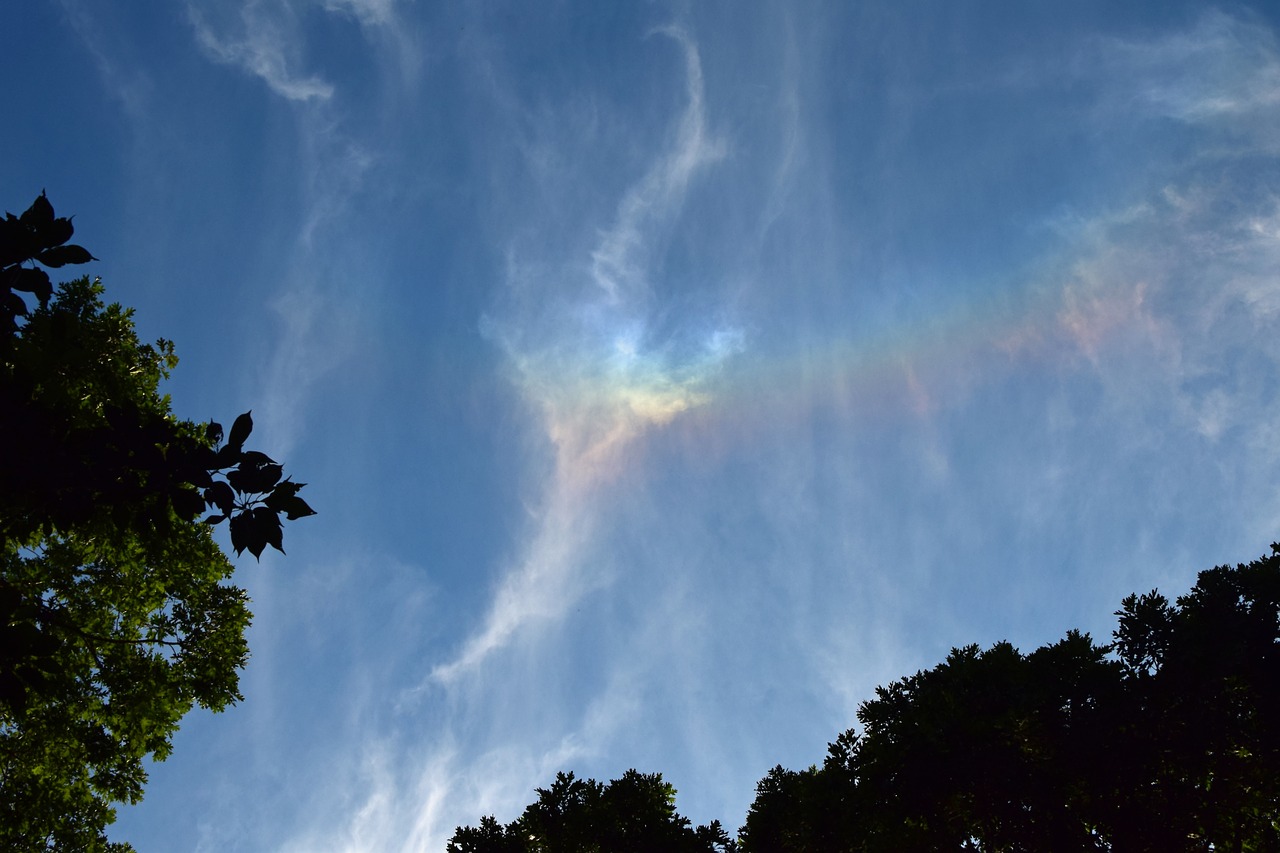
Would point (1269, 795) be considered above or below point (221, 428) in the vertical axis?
above

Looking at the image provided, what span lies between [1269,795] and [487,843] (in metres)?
20.9

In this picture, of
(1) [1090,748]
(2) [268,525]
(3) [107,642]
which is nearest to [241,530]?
(2) [268,525]

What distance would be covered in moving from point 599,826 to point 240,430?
69.5ft

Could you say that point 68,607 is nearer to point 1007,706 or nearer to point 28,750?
point 28,750

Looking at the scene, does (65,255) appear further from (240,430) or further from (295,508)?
(295,508)

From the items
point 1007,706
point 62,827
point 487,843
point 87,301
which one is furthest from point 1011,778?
point 87,301

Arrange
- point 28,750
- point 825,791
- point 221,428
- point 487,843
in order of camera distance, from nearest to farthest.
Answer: point 221,428, point 28,750, point 825,791, point 487,843

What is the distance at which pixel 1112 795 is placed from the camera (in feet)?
58.4

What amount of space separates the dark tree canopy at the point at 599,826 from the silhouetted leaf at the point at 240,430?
2091 centimetres

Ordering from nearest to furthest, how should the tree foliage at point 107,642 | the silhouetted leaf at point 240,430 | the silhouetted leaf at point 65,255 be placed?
the silhouetted leaf at point 240,430, the silhouetted leaf at point 65,255, the tree foliage at point 107,642

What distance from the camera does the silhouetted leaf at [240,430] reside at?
14.8ft

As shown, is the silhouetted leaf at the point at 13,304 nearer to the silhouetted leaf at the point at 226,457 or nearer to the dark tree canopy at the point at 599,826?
the silhouetted leaf at the point at 226,457

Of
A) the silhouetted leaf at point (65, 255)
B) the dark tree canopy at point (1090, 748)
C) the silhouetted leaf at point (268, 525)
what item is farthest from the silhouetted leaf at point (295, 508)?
the dark tree canopy at point (1090, 748)

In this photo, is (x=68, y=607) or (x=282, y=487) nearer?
(x=282, y=487)
